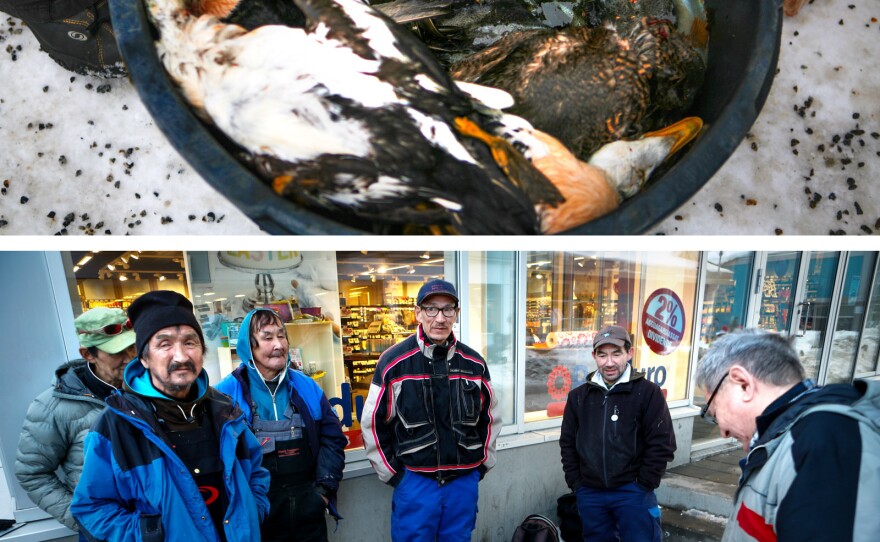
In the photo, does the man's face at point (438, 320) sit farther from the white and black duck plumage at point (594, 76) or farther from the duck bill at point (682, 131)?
the duck bill at point (682, 131)

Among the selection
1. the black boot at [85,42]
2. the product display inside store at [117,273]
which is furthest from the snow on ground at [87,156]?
the product display inside store at [117,273]

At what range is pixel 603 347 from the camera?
201cm

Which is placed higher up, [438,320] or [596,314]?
[438,320]

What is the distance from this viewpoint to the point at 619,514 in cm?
198

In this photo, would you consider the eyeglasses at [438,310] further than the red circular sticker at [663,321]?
Answer: No

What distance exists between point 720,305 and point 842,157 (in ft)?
7.99

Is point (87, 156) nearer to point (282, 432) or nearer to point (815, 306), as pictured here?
point (282, 432)

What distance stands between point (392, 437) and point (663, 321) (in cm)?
237

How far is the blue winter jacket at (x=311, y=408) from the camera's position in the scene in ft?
5.28

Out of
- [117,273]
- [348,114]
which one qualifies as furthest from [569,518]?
[117,273]

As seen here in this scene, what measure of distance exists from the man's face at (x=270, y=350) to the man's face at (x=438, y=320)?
0.52 metres

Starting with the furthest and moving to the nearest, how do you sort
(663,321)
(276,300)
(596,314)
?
(663,321) < (596,314) < (276,300)

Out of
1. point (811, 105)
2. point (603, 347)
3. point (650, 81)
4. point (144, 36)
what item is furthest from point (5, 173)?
point (811, 105)

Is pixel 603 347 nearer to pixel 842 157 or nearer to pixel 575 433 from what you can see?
pixel 575 433
